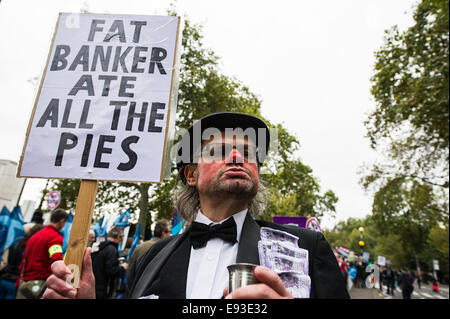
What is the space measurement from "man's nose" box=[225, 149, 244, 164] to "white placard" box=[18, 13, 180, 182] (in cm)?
50

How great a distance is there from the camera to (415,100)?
394 inches

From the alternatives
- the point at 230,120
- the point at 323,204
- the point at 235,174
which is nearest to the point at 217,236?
the point at 235,174

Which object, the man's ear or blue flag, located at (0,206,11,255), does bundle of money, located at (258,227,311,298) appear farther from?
blue flag, located at (0,206,11,255)

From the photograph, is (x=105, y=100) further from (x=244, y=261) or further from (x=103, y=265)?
(x=103, y=265)

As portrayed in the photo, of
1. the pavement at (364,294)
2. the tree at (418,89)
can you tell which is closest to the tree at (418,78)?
the tree at (418,89)

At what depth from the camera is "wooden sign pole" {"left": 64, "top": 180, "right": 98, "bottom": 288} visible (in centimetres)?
162

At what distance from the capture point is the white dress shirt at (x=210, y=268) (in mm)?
1406

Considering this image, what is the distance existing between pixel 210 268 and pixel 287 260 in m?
0.47

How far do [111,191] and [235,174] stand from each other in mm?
17036

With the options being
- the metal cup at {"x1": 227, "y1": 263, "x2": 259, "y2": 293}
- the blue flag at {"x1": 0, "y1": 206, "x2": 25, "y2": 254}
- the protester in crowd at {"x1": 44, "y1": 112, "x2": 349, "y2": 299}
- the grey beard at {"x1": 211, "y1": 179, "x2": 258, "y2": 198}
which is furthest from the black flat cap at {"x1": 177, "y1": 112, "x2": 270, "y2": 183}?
the blue flag at {"x1": 0, "y1": 206, "x2": 25, "y2": 254}

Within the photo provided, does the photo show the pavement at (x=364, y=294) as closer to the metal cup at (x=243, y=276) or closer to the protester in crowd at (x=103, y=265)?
the protester in crowd at (x=103, y=265)

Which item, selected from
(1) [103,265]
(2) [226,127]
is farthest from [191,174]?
(1) [103,265]

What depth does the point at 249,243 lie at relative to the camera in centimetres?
148
